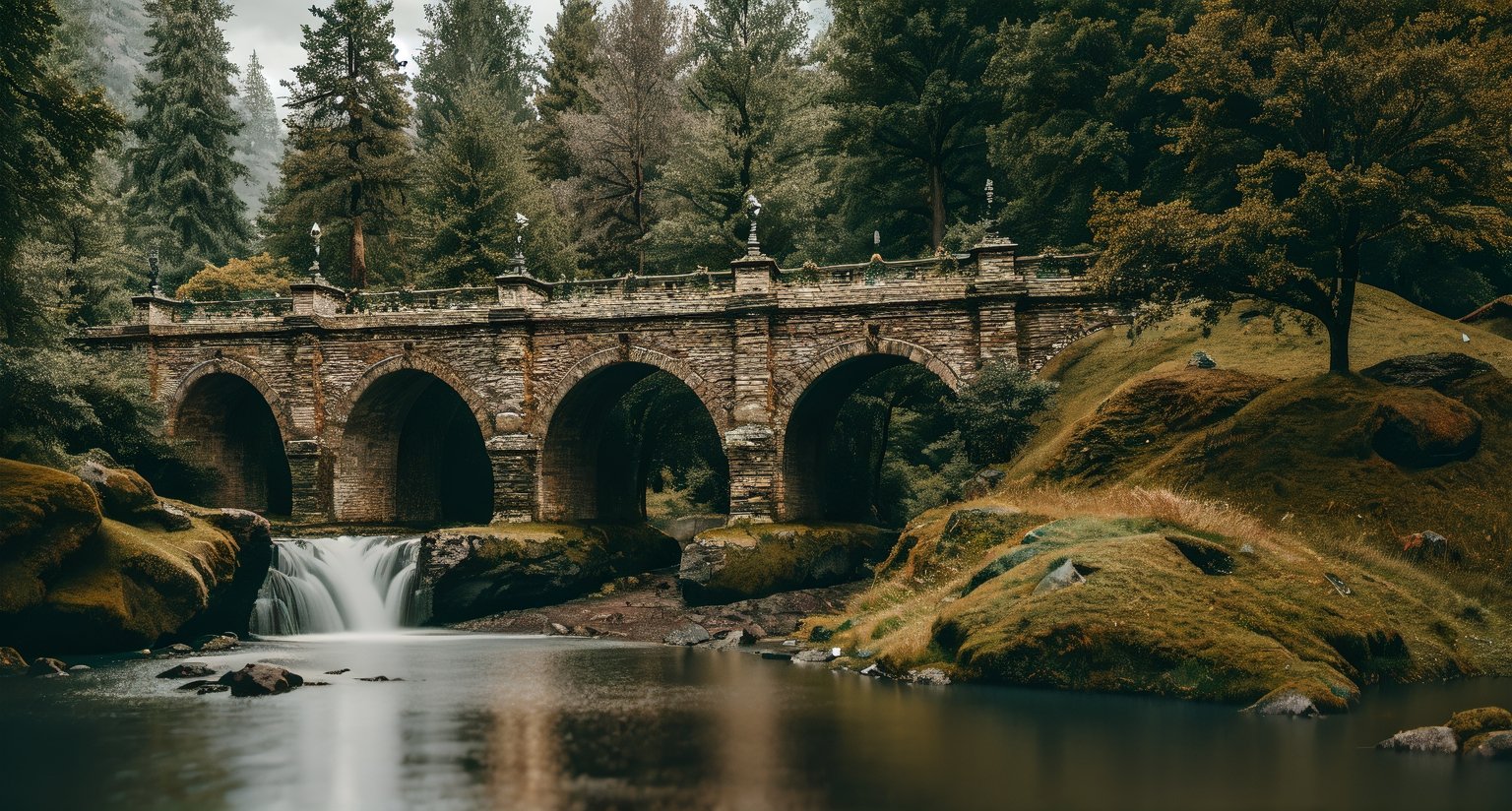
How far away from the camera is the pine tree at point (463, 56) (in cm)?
7456

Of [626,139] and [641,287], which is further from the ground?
[626,139]

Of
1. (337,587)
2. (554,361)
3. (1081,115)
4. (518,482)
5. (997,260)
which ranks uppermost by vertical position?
(1081,115)

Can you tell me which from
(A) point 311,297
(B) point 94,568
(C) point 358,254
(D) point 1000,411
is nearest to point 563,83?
(C) point 358,254

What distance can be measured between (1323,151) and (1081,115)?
1645 cm

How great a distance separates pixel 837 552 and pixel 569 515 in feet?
31.9

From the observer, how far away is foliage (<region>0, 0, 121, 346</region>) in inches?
1004

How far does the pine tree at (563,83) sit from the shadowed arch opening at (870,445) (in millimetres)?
24937

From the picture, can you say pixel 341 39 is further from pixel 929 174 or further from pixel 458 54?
pixel 929 174

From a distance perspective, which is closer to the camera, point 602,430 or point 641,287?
point 641,287

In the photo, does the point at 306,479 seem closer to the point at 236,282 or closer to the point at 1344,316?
the point at 236,282

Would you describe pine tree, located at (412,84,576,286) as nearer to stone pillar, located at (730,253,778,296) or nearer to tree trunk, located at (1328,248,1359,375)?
stone pillar, located at (730,253,778,296)

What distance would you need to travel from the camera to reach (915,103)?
4616 centimetres

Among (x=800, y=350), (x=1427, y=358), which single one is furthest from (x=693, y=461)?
(x=1427, y=358)

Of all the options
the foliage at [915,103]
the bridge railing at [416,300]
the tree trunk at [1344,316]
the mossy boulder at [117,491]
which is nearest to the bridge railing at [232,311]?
the bridge railing at [416,300]
